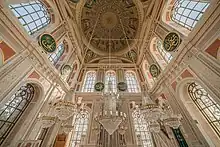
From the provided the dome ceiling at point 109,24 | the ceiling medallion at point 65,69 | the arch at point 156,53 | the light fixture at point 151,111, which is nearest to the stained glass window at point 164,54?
the arch at point 156,53

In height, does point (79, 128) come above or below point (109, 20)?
below

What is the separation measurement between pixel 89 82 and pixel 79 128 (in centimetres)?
486

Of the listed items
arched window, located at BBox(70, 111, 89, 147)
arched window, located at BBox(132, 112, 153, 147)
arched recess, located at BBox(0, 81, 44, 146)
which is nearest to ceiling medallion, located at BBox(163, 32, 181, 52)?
arched window, located at BBox(132, 112, 153, 147)

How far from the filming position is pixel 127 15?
1430 centimetres

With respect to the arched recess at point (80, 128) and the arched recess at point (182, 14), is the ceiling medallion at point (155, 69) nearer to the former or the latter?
the arched recess at point (182, 14)

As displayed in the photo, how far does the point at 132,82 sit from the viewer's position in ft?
44.7

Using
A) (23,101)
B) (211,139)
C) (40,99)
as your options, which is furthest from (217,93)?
(23,101)

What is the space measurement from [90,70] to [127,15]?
7.25m

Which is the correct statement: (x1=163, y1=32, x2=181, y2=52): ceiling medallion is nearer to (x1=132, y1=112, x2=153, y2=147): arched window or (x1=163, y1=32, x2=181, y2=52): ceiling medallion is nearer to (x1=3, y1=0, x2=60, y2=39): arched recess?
(x1=132, y1=112, x2=153, y2=147): arched window

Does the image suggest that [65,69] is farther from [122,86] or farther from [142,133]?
[142,133]

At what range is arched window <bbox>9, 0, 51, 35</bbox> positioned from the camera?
7.52 m

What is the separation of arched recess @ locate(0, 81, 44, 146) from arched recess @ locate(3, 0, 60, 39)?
3.26 meters

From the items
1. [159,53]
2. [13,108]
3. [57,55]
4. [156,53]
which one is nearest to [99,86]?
[57,55]

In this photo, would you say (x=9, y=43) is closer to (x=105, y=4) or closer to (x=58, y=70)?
(x=58, y=70)
